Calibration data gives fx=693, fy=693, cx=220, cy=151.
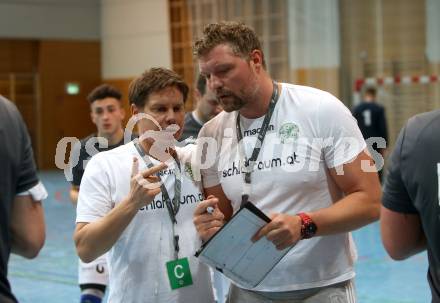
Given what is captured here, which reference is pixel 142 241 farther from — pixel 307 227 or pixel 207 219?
pixel 307 227

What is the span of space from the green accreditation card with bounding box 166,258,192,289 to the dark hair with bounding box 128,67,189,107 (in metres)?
0.68

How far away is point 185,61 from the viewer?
62.7ft

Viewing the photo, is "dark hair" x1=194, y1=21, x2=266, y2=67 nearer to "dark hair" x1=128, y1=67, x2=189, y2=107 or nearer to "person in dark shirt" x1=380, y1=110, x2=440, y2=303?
"dark hair" x1=128, y1=67, x2=189, y2=107

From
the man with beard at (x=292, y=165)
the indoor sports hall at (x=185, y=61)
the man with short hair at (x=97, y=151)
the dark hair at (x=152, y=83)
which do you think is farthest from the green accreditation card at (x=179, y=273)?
the indoor sports hall at (x=185, y=61)

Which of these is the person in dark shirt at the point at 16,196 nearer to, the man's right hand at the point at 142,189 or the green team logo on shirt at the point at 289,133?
the man's right hand at the point at 142,189

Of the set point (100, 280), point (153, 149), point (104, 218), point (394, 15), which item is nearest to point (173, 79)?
point (153, 149)

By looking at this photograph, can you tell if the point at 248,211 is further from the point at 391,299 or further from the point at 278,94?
the point at 391,299

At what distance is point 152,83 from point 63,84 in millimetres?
20273

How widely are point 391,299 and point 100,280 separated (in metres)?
2.52

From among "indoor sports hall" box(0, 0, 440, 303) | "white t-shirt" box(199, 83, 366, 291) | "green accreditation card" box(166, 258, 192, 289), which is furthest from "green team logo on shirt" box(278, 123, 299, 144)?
"indoor sports hall" box(0, 0, 440, 303)

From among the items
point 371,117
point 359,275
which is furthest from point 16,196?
point 371,117

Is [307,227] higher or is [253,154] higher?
[253,154]

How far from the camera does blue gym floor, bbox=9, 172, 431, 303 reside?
6270mm

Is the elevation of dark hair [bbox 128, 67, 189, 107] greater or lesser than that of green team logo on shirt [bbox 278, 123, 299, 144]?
greater
